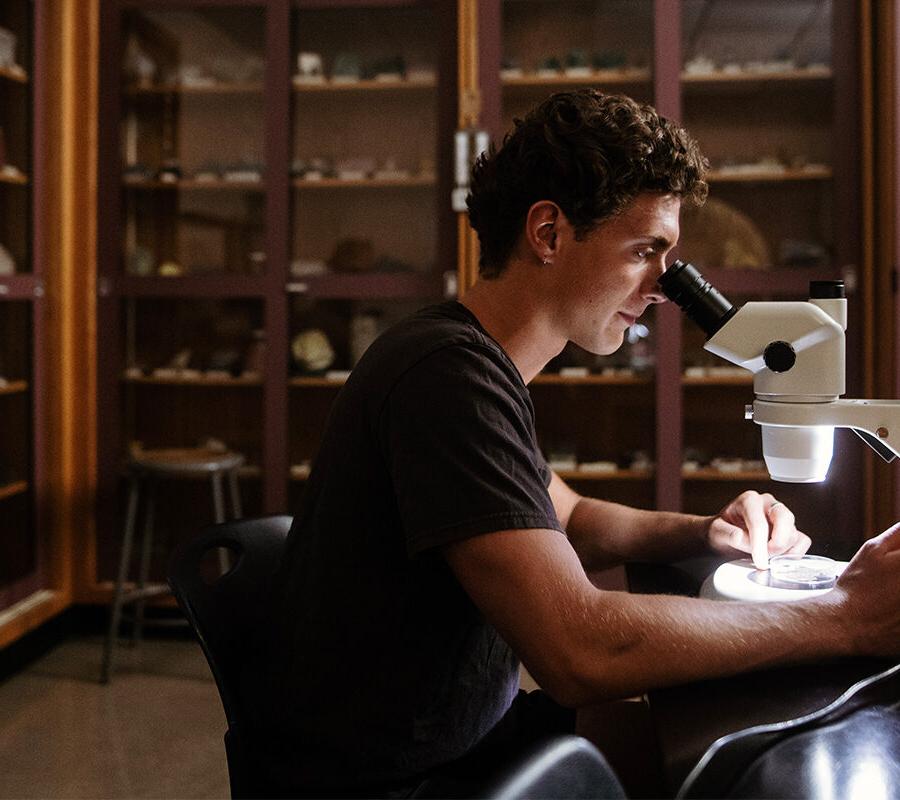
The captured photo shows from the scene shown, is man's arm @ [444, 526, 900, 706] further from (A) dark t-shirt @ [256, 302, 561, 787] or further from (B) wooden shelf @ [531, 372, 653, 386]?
(B) wooden shelf @ [531, 372, 653, 386]

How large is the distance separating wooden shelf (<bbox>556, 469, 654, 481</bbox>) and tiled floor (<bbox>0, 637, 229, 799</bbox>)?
1347 mm

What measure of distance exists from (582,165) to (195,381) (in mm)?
2668

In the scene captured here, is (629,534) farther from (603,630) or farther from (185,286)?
(185,286)

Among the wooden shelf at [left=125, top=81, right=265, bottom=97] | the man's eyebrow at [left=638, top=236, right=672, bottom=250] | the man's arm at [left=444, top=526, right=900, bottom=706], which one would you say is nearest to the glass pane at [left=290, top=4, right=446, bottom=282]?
the wooden shelf at [left=125, top=81, right=265, bottom=97]

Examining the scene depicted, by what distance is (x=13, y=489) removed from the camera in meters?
3.27

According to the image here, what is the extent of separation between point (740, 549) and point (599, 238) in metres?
0.47

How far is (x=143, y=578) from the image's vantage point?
333 cm

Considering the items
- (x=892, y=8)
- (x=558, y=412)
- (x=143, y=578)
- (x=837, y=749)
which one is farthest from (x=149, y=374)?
(x=837, y=749)

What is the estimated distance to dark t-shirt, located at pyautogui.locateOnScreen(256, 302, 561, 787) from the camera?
1009 millimetres

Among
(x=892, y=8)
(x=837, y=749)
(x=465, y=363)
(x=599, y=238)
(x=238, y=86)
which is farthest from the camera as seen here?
(x=238, y=86)

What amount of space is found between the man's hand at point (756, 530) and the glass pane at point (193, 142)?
243 centimetres

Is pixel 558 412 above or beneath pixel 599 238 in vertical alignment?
beneath

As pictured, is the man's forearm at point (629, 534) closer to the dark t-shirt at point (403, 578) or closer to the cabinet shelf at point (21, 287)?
the dark t-shirt at point (403, 578)

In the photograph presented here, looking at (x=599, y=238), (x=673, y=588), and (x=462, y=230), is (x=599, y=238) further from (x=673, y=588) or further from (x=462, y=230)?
(x=462, y=230)
